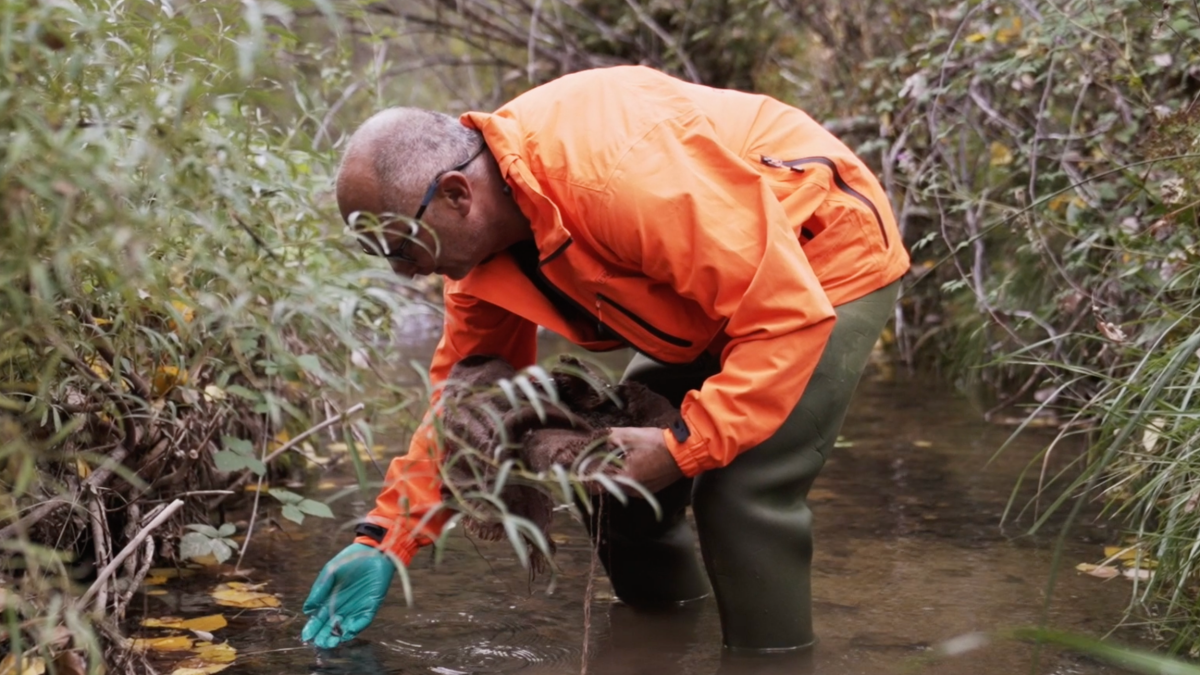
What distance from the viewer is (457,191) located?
2.71 meters

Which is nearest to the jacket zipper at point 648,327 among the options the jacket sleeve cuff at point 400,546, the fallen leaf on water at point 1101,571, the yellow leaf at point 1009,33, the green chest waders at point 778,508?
the green chest waders at point 778,508

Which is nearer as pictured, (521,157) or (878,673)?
(521,157)

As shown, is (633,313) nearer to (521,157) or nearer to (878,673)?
(521,157)

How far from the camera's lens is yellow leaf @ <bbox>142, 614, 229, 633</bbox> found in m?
3.17

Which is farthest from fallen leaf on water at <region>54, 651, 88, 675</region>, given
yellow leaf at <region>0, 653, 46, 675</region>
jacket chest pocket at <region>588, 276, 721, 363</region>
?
jacket chest pocket at <region>588, 276, 721, 363</region>

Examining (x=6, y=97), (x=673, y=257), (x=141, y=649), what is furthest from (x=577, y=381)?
(x=6, y=97)

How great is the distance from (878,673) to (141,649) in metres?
1.62

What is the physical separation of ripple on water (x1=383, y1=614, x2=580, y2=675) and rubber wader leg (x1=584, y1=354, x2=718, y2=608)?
302mm

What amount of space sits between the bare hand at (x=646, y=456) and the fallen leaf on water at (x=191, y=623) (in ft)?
3.75

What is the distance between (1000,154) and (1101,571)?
9.58 ft

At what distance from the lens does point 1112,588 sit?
3465 millimetres

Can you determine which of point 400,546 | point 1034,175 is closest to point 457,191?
point 400,546

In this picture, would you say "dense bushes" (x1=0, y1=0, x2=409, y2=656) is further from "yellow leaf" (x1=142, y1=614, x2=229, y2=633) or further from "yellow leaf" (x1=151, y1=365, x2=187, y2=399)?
"yellow leaf" (x1=142, y1=614, x2=229, y2=633)

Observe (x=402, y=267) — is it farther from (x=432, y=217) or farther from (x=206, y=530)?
(x=206, y=530)
